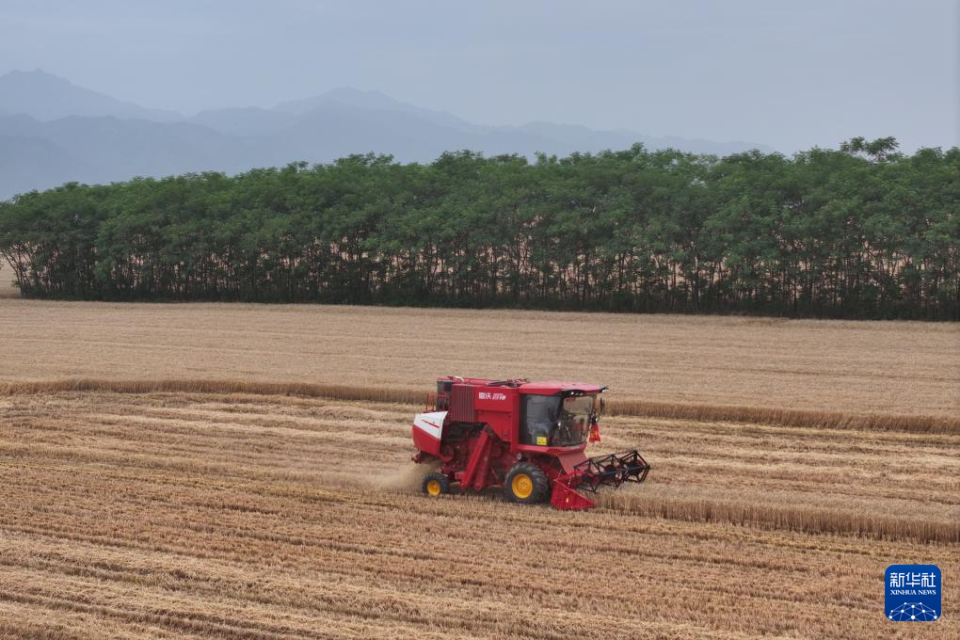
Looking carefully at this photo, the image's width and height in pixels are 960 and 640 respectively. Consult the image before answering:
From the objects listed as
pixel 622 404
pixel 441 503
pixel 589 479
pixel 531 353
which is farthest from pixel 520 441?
pixel 531 353

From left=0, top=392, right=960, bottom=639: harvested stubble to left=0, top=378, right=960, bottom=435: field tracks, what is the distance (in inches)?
27.1

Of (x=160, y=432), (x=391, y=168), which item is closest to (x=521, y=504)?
(x=160, y=432)

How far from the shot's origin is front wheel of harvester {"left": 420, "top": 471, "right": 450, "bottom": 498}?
17328 mm

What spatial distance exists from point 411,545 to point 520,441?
11.0 ft

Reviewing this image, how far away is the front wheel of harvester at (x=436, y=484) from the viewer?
→ 17.3 metres

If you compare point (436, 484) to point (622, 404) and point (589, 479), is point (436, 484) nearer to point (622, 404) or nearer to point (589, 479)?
point (589, 479)

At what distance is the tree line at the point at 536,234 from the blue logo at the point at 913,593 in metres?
28.9

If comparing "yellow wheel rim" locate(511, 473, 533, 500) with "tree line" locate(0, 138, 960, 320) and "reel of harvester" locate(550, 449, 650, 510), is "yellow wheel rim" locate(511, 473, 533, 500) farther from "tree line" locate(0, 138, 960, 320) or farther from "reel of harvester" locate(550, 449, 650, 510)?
"tree line" locate(0, 138, 960, 320)

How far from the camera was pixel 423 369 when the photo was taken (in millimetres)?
30203

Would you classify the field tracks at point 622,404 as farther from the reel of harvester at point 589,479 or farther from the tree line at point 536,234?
the tree line at point 536,234

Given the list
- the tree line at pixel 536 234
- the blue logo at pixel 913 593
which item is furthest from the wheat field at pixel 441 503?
the tree line at pixel 536 234

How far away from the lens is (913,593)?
11867 millimetres

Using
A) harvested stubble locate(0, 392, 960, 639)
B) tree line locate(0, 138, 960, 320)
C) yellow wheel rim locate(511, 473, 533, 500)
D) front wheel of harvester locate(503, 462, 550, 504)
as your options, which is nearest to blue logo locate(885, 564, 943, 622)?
harvested stubble locate(0, 392, 960, 639)

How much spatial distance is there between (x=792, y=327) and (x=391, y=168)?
23208mm
